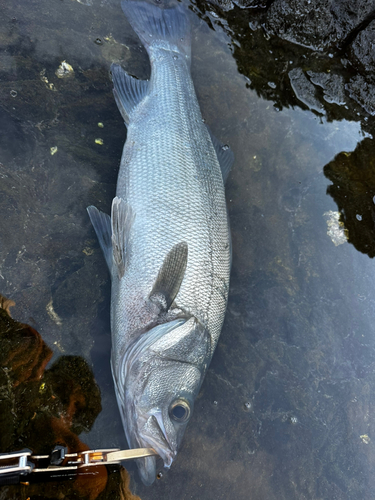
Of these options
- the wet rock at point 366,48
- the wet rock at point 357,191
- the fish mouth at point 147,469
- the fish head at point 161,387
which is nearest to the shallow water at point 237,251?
the wet rock at point 357,191

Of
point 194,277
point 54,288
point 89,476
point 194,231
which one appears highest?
point 194,231

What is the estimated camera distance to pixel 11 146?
276 cm

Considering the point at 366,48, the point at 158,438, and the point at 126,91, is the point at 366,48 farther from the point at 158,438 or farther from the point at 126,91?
the point at 158,438

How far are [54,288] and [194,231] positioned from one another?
1.24m

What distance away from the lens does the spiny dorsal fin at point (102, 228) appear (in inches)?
104

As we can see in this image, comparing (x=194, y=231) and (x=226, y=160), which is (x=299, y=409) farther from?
(x=226, y=160)

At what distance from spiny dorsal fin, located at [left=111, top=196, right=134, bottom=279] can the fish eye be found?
3.31ft

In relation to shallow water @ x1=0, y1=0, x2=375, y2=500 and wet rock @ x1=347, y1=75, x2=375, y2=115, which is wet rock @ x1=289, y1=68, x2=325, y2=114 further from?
wet rock @ x1=347, y1=75, x2=375, y2=115

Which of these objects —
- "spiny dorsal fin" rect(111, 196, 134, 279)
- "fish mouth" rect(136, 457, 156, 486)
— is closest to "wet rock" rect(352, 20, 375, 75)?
"spiny dorsal fin" rect(111, 196, 134, 279)

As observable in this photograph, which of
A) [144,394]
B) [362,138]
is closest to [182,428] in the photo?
[144,394]

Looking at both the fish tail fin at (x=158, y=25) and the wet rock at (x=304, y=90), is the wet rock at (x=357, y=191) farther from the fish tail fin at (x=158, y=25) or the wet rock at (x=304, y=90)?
the fish tail fin at (x=158, y=25)

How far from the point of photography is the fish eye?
7.04 ft

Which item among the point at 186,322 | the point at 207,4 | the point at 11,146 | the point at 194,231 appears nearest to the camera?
the point at 186,322

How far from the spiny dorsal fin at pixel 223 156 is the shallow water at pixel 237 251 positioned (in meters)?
0.22
